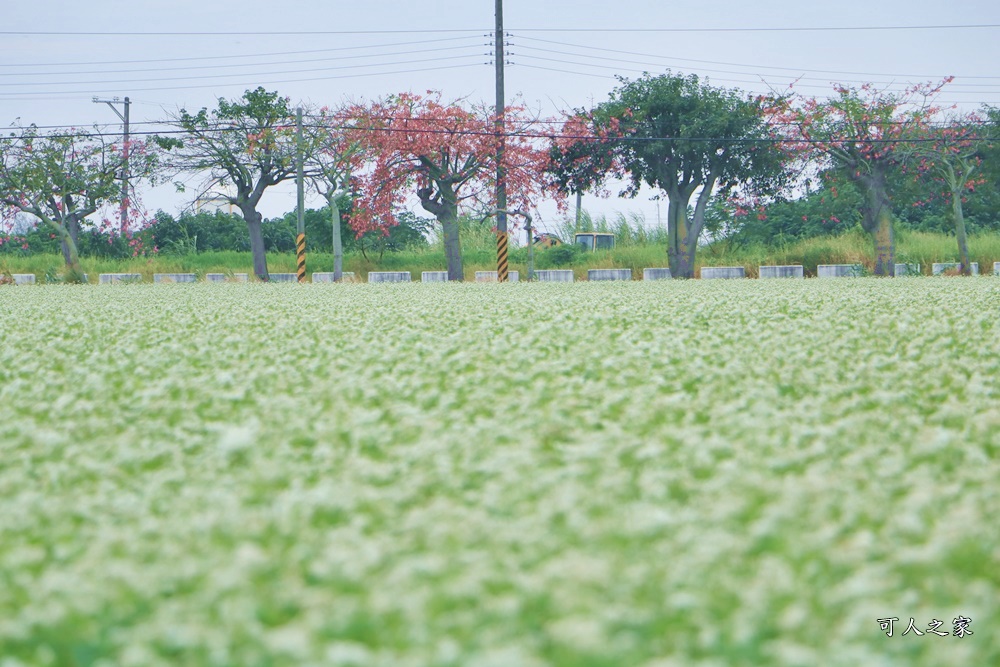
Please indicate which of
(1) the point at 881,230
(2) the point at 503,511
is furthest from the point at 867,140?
(2) the point at 503,511

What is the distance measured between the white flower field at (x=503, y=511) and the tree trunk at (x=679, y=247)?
2881 cm

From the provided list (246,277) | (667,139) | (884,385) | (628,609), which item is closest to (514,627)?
(628,609)

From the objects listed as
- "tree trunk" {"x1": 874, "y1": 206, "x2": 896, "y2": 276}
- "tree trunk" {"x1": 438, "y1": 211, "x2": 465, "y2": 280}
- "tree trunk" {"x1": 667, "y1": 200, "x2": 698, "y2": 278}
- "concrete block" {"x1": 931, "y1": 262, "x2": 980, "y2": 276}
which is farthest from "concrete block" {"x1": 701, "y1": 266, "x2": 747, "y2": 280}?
"tree trunk" {"x1": 438, "y1": 211, "x2": 465, "y2": 280}

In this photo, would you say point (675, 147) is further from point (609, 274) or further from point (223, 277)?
point (223, 277)

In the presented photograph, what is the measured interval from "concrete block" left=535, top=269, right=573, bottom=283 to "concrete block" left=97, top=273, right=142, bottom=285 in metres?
14.0

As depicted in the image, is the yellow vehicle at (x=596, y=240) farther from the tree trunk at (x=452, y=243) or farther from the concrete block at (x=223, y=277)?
the concrete block at (x=223, y=277)

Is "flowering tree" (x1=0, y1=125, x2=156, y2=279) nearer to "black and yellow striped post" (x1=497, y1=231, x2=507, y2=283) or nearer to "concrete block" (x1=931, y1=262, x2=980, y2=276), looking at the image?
"black and yellow striped post" (x1=497, y1=231, x2=507, y2=283)

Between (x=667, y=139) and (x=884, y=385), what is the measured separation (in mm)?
30433

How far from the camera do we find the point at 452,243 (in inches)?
1415

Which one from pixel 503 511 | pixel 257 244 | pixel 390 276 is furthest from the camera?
pixel 257 244

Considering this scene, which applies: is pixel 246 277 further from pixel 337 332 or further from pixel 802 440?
pixel 802 440

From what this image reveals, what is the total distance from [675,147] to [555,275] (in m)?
5.94

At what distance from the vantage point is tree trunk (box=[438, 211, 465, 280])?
1415 inches

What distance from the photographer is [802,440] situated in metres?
4.49
